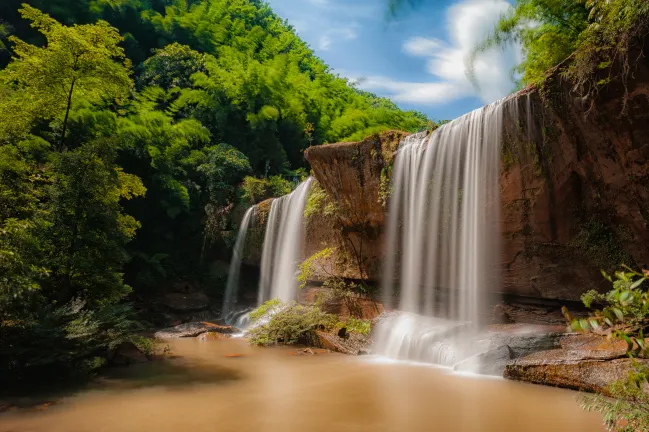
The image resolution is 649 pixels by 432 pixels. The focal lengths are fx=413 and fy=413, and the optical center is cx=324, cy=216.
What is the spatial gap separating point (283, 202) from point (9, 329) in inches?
537

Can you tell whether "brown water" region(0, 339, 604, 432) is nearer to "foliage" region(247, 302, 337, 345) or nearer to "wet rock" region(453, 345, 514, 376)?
"wet rock" region(453, 345, 514, 376)

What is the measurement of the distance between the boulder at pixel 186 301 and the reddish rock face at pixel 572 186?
14.1 m

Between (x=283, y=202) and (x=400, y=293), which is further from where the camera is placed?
(x=283, y=202)

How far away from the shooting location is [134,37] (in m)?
30.6

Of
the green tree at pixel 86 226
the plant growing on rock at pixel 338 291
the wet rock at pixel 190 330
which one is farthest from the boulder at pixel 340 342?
the green tree at pixel 86 226

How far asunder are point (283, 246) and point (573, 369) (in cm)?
1362

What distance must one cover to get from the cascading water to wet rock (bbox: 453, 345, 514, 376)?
468 millimetres

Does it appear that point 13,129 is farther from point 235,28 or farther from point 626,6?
point 235,28

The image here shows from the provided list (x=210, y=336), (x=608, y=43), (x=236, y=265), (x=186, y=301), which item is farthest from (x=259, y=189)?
(x=608, y=43)

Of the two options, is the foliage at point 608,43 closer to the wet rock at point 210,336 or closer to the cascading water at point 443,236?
the cascading water at point 443,236

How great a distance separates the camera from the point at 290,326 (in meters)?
13.0

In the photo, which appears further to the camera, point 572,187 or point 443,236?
point 443,236

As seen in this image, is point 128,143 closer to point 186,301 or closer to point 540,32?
point 186,301

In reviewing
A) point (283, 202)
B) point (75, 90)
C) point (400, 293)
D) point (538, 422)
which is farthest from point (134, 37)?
point (538, 422)
